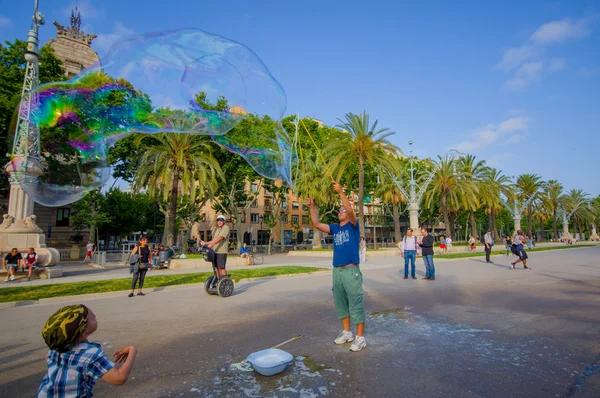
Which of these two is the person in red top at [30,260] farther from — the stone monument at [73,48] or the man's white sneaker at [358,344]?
the stone monument at [73,48]

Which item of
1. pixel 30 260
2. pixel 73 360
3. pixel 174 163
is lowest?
pixel 30 260

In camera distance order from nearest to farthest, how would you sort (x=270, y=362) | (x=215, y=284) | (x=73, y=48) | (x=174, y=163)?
(x=270, y=362)
(x=215, y=284)
(x=174, y=163)
(x=73, y=48)

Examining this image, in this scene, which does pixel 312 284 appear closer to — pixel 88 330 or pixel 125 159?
pixel 88 330

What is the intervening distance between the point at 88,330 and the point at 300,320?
4855 mm

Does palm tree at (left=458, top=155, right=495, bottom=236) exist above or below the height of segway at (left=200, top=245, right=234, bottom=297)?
above

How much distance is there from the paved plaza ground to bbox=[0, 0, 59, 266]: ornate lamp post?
849 centimetres

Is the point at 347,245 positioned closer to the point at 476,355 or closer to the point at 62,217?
the point at 476,355

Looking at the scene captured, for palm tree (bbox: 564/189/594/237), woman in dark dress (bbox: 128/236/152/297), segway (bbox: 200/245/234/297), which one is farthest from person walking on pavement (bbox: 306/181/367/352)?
palm tree (bbox: 564/189/594/237)

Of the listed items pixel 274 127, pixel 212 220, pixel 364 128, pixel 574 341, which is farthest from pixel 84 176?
pixel 212 220

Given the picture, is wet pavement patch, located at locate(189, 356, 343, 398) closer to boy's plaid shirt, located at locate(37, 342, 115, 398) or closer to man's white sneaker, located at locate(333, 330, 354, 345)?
man's white sneaker, located at locate(333, 330, 354, 345)

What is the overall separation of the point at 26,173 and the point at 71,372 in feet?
55.1

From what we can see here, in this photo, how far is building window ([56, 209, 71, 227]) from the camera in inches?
1611

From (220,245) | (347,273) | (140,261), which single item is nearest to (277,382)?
(347,273)

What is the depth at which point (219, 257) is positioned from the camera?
949 cm
